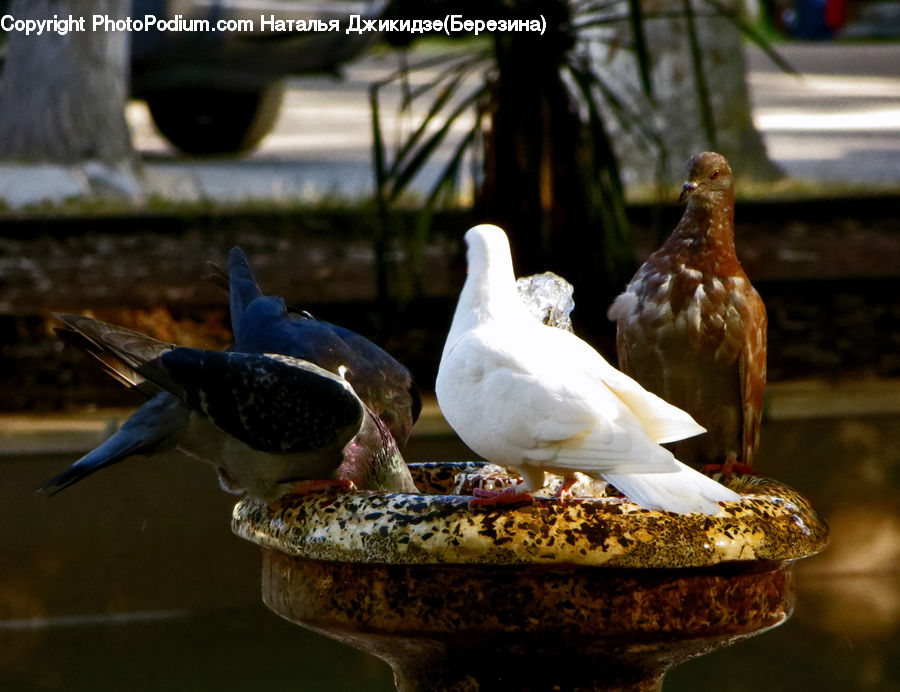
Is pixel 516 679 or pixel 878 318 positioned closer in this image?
pixel 516 679

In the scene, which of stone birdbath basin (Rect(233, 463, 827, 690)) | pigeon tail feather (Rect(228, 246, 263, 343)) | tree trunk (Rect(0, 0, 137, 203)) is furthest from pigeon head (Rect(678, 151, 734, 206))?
tree trunk (Rect(0, 0, 137, 203))

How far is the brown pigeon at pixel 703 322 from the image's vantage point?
2498 mm

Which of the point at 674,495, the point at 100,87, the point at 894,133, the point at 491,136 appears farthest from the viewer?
the point at 894,133

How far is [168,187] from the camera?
28.2ft

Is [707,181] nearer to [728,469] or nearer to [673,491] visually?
[728,469]

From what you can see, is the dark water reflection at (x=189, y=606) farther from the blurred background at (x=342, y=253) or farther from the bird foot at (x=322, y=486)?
the bird foot at (x=322, y=486)

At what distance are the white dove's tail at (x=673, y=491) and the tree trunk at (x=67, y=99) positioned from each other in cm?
595

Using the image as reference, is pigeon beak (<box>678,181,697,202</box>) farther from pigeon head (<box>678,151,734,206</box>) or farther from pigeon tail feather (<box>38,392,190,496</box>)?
pigeon tail feather (<box>38,392,190,496</box>)

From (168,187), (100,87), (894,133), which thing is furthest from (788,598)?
(894,133)

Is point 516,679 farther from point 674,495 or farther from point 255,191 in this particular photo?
point 255,191

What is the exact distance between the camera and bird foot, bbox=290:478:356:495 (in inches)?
86.1

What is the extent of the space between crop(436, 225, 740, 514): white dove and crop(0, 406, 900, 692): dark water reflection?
2532 millimetres

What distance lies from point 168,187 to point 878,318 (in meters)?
4.32

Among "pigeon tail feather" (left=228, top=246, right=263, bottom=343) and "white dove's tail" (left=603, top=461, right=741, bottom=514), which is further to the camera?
"pigeon tail feather" (left=228, top=246, right=263, bottom=343)
